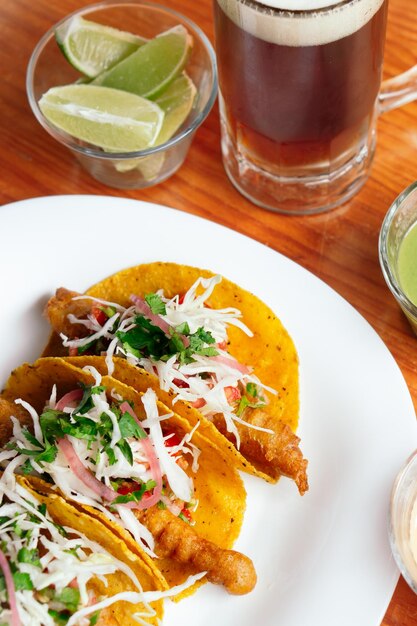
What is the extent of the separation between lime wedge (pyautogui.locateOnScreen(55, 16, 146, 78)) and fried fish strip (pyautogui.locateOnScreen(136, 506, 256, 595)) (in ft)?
4.25

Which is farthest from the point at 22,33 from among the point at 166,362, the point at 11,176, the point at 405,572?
the point at 405,572

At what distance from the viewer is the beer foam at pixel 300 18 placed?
81.1 inches

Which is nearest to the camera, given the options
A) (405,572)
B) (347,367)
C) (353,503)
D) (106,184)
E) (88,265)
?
(405,572)

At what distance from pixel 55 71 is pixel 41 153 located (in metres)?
0.24

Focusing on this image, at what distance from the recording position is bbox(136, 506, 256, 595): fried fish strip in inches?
79.2

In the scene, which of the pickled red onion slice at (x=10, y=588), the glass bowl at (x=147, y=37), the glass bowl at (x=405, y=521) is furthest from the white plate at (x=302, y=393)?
the pickled red onion slice at (x=10, y=588)

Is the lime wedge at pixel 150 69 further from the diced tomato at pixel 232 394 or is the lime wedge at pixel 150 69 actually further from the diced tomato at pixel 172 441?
the diced tomato at pixel 172 441

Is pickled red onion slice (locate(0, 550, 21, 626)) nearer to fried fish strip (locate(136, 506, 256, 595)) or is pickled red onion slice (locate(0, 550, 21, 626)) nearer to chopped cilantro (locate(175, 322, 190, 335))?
fried fish strip (locate(136, 506, 256, 595))

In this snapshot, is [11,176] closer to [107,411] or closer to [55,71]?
[55,71]

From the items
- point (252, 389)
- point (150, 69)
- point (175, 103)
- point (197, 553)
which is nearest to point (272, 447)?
point (252, 389)

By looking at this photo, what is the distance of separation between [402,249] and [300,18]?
655 mm

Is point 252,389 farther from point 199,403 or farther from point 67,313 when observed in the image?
point 67,313

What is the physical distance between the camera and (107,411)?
2.04m

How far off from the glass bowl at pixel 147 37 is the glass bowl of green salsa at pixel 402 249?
582 millimetres
